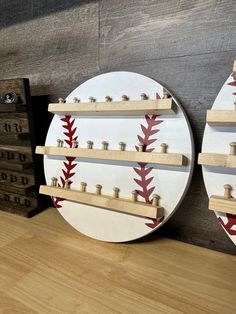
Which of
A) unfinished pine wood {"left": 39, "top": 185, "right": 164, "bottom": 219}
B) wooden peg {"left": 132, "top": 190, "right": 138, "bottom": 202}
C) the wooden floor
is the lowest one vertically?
the wooden floor

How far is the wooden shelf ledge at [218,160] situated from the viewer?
428 mm

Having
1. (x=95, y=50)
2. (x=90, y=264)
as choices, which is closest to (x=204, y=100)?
(x=95, y=50)

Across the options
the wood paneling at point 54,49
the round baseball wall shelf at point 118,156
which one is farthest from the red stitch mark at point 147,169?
the wood paneling at point 54,49

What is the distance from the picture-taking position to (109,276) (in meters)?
0.47

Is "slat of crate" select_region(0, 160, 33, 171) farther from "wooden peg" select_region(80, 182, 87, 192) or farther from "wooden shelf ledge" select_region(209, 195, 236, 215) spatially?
"wooden shelf ledge" select_region(209, 195, 236, 215)

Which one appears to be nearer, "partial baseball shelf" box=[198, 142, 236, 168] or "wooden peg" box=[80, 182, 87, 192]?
"partial baseball shelf" box=[198, 142, 236, 168]

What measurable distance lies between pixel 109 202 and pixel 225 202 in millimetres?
227

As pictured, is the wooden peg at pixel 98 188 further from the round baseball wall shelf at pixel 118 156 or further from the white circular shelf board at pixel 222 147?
the white circular shelf board at pixel 222 147

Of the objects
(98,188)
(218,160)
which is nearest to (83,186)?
(98,188)

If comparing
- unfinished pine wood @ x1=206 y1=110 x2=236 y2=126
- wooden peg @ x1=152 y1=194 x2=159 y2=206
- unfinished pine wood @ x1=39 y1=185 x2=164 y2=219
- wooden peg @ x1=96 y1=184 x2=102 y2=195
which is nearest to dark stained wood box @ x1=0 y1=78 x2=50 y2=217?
unfinished pine wood @ x1=39 y1=185 x2=164 y2=219

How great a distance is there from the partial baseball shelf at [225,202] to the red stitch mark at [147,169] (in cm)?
11

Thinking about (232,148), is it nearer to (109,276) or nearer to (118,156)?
(118,156)

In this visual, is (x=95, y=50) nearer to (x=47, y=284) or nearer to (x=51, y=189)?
(x=51, y=189)

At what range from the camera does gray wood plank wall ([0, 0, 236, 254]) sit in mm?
491
